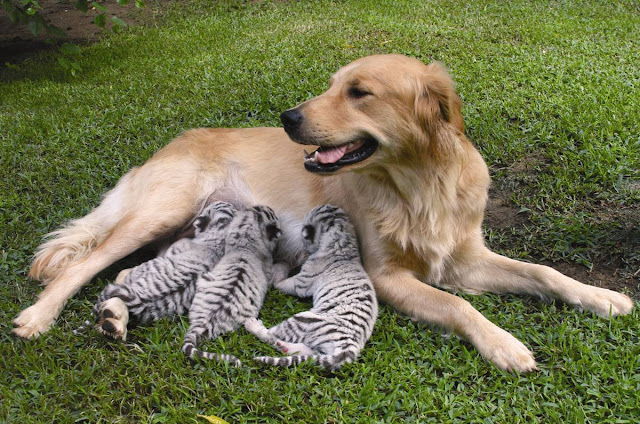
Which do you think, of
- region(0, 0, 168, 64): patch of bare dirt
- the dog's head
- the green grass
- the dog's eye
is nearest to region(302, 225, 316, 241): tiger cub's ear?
the green grass

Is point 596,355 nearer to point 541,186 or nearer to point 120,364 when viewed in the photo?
point 541,186

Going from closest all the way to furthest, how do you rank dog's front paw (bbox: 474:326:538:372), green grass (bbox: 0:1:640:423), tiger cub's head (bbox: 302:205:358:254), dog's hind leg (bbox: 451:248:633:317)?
green grass (bbox: 0:1:640:423) → dog's front paw (bbox: 474:326:538:372) → dog's hind leg (bbox: 451:248:633:317) → tiger cub's head (bbox: 302:205:358:254)

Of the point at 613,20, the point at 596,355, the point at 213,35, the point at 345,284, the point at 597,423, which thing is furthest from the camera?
the point at 213,35

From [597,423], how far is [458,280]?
1366 mm

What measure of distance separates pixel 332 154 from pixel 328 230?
1.86ft

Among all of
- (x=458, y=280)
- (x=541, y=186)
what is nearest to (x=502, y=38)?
(x=541, y=186)

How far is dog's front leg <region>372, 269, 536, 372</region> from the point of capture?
2941mm

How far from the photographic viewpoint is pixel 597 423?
257 cm

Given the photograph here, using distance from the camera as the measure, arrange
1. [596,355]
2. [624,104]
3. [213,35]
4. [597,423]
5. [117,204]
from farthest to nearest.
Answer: [213,35] → [624,104] → [117,204] → [596,355] → [597,423]

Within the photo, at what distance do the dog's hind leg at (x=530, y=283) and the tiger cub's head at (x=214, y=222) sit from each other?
1.58 m

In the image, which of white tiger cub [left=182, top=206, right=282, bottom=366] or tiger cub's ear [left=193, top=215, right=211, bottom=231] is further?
tiger cub's ear [left=193, top=215, right=211, bottom=231]

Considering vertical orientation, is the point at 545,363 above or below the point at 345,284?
below

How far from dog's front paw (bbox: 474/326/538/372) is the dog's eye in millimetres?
1526

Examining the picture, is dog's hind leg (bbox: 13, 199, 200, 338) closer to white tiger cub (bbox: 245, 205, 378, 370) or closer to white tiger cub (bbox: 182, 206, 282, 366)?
white tiger cub (bbox: 182, 206, 282, 366)
